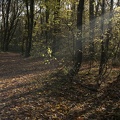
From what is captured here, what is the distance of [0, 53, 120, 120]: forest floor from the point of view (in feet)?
26.6

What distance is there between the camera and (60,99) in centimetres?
980

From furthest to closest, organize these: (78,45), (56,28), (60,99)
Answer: (56,28) < (78,45) < (60,99)

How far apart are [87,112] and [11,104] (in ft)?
9.48

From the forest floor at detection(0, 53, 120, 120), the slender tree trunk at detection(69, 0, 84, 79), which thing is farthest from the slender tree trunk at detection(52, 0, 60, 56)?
the forest floor at detection(0, 53, 120, 120)

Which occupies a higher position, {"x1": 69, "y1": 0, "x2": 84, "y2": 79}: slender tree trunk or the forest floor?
{"x1": 69, "y1": 0, "x2": 84, "y2": 79}: slender tree trunk

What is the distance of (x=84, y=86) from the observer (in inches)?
449

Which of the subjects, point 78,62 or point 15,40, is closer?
point 78,62

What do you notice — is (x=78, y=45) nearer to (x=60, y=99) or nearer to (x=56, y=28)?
(x=60, y=99)

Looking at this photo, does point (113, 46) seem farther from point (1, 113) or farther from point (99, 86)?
point (1, 113)

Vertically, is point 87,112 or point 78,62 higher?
point 78,62

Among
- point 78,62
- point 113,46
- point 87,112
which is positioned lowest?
point 87,112

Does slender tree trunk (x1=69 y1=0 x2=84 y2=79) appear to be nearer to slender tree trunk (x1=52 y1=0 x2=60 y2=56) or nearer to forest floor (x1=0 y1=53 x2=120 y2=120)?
forest floor (x1=0 y1=53 x2=120 y2=120)

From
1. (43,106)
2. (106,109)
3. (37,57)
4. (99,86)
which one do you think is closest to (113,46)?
(99,86)

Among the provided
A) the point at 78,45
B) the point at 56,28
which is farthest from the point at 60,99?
the point at 56,28
